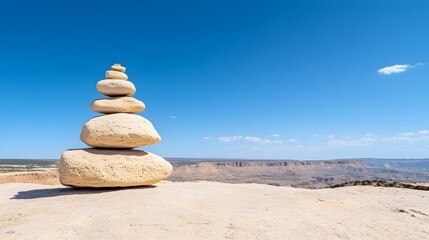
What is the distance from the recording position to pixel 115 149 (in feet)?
50.2

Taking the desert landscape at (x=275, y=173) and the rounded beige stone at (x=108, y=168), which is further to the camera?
the desert landscape at (x=275, y=173)

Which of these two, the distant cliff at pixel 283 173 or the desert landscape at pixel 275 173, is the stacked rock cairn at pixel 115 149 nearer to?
the desert landscape at pixel 275 173

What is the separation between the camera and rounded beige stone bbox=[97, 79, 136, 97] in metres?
16.3

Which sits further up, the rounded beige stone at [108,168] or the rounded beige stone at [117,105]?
the rounded beige stone at [117,105]

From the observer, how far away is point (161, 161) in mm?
15594

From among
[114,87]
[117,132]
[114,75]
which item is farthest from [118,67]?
[117,132]

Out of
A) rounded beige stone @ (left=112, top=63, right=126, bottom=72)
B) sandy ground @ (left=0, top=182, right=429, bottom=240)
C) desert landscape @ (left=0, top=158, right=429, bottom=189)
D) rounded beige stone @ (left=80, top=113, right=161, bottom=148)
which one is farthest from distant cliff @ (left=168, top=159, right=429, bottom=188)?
sandy ground @ (left=0, top=182, right=429, bottom=240)

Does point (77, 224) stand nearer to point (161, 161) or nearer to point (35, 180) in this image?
point (161, 161)

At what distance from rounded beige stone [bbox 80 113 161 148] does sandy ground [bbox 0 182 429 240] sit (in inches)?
91.9

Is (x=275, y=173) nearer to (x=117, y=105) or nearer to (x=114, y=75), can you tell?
(x=114, y=75)

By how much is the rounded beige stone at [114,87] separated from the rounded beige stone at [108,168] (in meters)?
3.39

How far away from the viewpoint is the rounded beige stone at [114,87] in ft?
53.6

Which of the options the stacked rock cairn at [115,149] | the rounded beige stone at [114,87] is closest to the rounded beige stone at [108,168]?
the stacked rock cairn at [115,149]

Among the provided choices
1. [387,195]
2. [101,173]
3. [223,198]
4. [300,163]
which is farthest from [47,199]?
[300,163]
